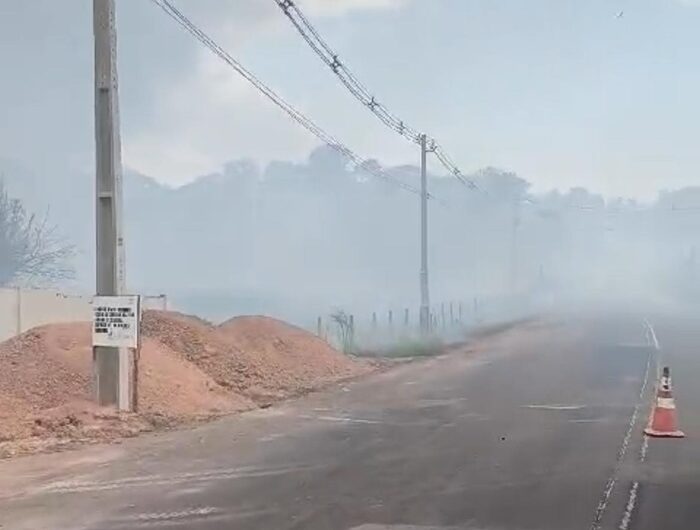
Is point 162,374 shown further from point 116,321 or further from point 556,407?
point 556,407

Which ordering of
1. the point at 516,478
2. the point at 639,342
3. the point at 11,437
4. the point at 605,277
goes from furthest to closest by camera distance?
the point at 605,277
the point at 639,342
the point at 11,437
the point at 516,478

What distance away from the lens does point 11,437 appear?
38.3 ft

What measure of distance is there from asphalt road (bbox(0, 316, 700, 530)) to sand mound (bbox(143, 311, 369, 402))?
1697mm

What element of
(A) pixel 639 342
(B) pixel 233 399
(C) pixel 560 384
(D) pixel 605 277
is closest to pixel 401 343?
(A) pixel 639 342

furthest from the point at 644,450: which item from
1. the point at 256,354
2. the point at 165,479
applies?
the point at 256,354

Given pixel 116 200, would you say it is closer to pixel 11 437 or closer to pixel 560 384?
pixel 11 437

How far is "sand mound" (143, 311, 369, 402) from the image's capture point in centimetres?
1803

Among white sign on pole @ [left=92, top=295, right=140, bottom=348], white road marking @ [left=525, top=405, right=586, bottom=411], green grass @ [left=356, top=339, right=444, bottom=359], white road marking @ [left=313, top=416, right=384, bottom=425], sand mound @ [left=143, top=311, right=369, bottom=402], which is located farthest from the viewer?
green grass @ [left=356, top=339, right=444, bottom=359]

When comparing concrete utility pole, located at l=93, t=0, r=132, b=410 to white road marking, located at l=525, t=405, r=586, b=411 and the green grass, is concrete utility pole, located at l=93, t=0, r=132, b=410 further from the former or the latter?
the green grass

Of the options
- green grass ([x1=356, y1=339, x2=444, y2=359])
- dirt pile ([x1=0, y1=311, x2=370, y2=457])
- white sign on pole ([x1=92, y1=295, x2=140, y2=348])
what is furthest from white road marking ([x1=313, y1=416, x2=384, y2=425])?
green grass ([x1=356, y1=339, x2=444, y2=359])

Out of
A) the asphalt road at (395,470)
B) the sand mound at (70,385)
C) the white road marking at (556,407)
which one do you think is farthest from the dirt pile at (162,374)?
the white road marking at (556,407)

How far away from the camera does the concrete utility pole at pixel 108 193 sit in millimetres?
13383

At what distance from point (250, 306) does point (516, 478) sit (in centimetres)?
4479

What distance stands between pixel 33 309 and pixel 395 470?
13154mm
